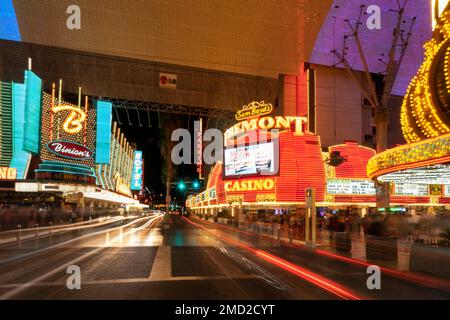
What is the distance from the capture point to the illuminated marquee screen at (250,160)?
4156cm

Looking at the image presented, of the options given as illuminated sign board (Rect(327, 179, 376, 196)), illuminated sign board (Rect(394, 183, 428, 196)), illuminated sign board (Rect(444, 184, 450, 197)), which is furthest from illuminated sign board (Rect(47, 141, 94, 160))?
illuminated sign board (Rect(444, 184, 450, 197))

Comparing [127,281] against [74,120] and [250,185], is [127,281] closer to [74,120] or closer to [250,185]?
[250,185]

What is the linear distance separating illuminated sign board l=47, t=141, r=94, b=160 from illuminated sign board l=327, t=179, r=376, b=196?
28.6 metres

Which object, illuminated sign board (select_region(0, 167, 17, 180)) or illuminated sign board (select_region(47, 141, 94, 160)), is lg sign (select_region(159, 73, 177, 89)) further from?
illuminated sign board (select_region(0, 167, 17, 180))

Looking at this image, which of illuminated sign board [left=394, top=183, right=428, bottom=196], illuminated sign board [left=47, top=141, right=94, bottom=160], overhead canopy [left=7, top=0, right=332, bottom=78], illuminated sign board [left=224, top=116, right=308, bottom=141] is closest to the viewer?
overhead canopy [left=7, top=0, right=332, bottom=78]

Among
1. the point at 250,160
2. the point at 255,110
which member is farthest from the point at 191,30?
the point at 250,160

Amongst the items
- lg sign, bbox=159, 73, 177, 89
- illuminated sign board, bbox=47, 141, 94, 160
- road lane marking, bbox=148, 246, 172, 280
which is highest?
lg sign, bbox=159, 73, 177, 89

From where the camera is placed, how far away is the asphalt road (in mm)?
9516

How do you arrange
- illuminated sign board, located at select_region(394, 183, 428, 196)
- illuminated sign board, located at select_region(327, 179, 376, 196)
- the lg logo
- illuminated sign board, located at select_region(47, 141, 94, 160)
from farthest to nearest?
illuminated sign board, located at select_region(47, 141, 94, 160), illuminated sign board, located at select_region(394, 183, 428, 196), illuminated sign board, located at select_region(327, 179, 376, 196), the lg logo

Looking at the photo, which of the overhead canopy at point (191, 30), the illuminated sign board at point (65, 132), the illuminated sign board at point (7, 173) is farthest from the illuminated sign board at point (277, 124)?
the illuminated sign board at point (7, 173)

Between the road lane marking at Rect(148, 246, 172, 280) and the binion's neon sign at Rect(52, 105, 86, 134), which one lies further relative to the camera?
the binion's neon sign at Rect(52, 105, 86, 134)

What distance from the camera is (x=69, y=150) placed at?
49031 mm

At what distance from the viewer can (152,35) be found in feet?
144

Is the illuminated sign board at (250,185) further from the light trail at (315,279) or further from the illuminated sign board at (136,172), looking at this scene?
the illuminated sign board at (136,172)
